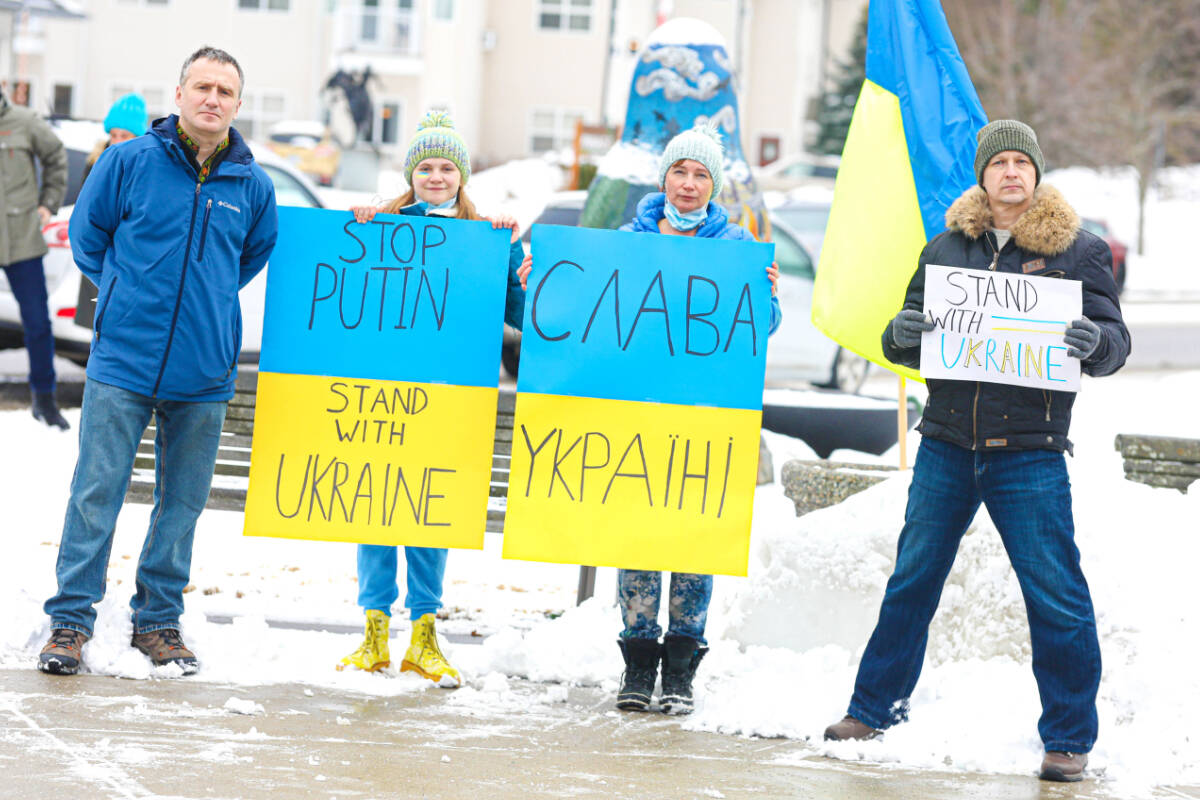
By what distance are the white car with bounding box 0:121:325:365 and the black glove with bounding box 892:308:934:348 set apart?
5484 mm

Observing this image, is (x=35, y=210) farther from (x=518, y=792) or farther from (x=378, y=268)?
(x=518, y=792)

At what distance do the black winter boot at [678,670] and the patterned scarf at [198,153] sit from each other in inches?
82.6

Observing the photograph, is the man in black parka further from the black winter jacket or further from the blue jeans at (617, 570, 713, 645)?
the blue jeans at (617, 570, 713, 645)

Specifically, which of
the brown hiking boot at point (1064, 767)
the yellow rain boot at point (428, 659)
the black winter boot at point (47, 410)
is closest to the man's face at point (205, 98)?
the yellow rain boot at point (428, 659)

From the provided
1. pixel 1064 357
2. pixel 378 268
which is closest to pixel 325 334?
pixel 378 268

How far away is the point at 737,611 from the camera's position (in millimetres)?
5676

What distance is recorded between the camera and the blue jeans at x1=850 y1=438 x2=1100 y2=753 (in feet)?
15.2

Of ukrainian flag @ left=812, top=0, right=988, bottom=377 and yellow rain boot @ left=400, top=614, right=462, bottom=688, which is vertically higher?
ukrainian flag @ left=812, top=0, right=988, bottom=377

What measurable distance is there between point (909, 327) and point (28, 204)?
5912 millimetres

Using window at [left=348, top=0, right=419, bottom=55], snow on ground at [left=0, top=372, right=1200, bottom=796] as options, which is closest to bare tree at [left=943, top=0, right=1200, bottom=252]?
window at [left=348, top=0, right=419, bottom=55]

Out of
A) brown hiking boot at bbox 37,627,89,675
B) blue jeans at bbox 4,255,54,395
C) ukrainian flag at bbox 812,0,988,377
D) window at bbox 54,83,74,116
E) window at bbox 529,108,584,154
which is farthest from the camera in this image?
window at bbox 529,108,584,154

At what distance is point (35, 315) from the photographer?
9109mm

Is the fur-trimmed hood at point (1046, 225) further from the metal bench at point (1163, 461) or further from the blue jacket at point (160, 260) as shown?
the blue jacket at point (160, 260)

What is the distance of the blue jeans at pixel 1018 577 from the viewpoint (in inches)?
182
